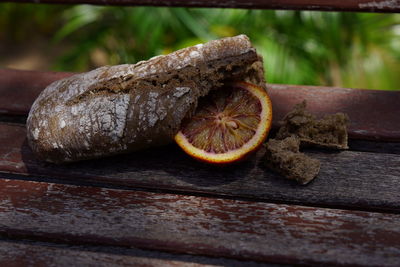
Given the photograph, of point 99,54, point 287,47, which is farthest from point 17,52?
point 287,47

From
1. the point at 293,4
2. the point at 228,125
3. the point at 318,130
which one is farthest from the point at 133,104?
the point at 293,4

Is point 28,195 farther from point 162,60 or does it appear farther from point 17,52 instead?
point 17,52

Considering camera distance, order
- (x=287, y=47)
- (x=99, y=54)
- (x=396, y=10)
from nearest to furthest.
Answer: (x=396, y=10)
(x=287, y=47)
(x=99, y=54)

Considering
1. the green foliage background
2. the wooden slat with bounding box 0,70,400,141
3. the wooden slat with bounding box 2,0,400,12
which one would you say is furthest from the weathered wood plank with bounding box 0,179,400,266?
the green foliage background

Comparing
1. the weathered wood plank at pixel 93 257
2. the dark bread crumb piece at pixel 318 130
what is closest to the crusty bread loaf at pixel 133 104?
the dark bread crumb piece at pixel 318 130

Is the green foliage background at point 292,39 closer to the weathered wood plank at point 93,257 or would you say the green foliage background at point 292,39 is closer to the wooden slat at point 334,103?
the wooden slat at point 334,103
